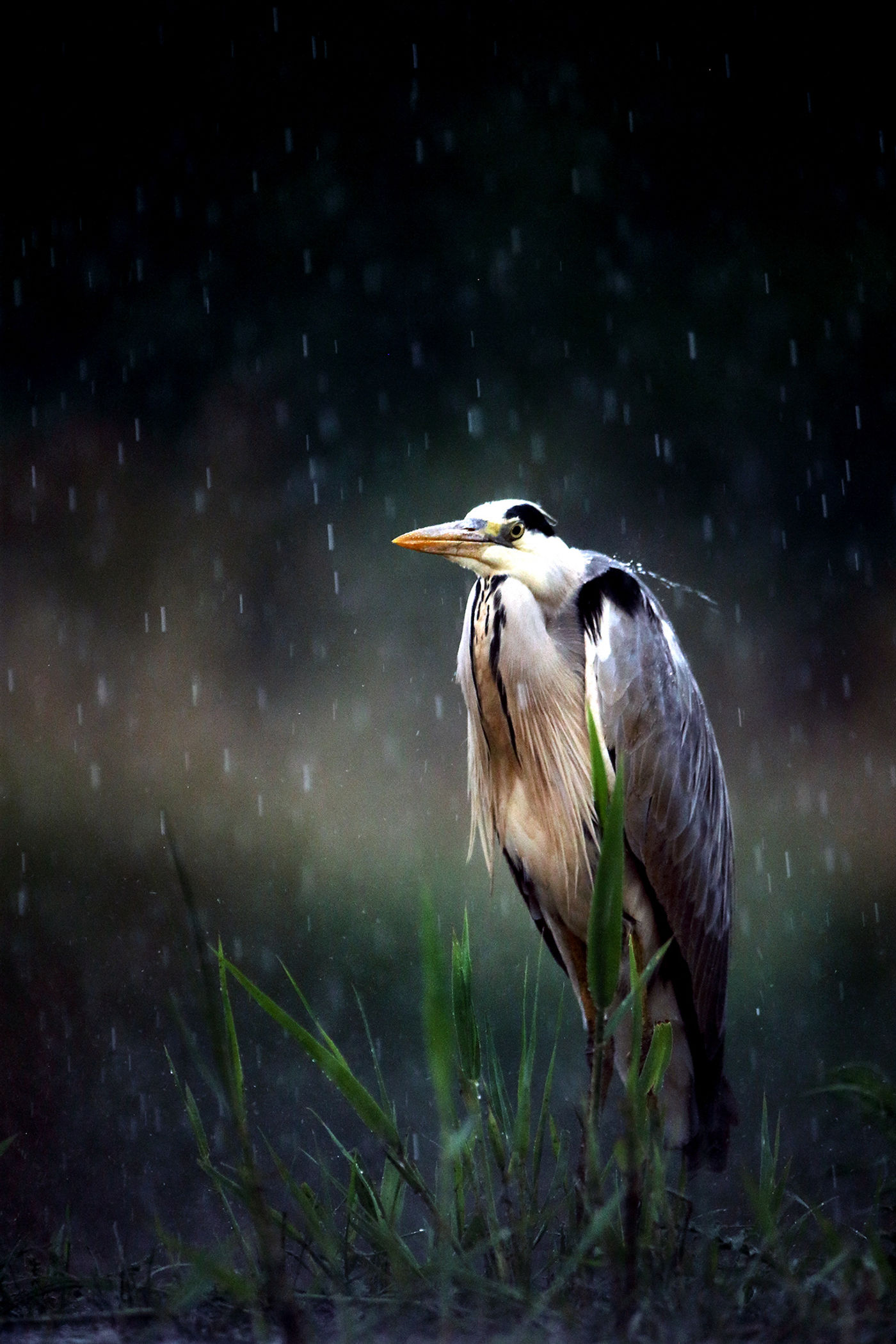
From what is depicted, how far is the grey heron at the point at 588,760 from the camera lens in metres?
1.66

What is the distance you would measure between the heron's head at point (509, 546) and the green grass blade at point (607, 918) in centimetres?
91

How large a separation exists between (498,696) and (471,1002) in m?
0.74

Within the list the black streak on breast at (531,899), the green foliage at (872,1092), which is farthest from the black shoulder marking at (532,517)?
the green foliage at (872,1092)

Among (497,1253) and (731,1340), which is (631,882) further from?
(731,1340)

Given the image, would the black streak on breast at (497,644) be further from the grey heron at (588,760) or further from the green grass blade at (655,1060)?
the green grass blade at (655,1060)

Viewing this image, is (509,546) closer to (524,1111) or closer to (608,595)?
(608,595)

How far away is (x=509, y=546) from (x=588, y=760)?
363 mm

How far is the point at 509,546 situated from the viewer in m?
1.65

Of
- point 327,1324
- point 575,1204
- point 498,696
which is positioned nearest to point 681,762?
point 498,696

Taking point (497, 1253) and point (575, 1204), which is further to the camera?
point (575, 1204)

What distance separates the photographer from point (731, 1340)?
2.35ft

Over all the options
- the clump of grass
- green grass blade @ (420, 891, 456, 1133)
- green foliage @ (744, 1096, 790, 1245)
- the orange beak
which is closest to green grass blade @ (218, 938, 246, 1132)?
the clump of grass

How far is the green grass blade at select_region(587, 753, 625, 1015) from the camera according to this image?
73 centimetres

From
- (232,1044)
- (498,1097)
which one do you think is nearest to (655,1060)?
(498,1097)
